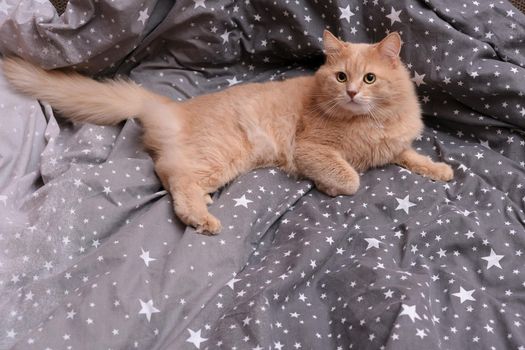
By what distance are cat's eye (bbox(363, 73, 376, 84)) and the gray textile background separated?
0.92ft

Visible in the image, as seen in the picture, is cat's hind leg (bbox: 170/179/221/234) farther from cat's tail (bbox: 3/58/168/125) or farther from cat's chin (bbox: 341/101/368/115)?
cat's chin (bbox: 341/101/368/115)

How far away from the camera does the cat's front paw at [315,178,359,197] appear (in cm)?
158

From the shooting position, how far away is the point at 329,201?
1.61 meters

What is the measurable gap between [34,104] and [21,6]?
A: 37 centimetres

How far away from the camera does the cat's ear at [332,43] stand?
1562 millimetres

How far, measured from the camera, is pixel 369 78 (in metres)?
1.55

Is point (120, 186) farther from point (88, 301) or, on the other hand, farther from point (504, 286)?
point (504, 286)

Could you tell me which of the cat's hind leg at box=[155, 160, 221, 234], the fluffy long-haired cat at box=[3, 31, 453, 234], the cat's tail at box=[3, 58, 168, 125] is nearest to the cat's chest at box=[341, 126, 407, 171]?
the fluffy long-haired cat at box=[3, 31, 453, 234]

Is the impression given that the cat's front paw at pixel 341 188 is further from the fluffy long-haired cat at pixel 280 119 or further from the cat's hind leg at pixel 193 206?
the cat's hind leg at pixel 193 206

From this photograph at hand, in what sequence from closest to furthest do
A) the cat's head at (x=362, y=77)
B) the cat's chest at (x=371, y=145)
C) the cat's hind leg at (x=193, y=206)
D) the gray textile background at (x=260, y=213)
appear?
the gray textile background at (x=260, y=213)
the cat's hind leg at (x=193, y=206)
the cat's head at (x=362, y=77)
the cat's chest at (x=371, y=145)

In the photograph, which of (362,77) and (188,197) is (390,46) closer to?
(362,77)

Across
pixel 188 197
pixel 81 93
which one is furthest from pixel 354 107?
pixel 81 93

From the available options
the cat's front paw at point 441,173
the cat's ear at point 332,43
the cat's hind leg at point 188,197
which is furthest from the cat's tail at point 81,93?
the cat's front paw at point 441,173

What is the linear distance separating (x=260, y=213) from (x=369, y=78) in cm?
61
